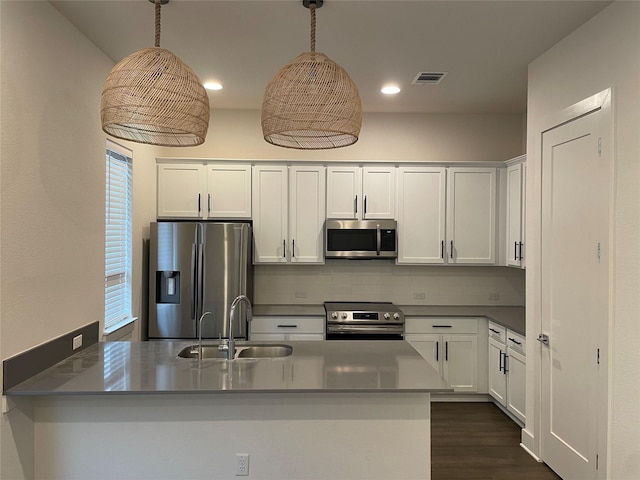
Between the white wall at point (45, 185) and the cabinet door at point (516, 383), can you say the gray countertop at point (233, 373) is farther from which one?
the cabinet door at point (516, 383)

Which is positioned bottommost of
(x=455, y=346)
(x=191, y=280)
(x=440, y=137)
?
(x=455, y=346)

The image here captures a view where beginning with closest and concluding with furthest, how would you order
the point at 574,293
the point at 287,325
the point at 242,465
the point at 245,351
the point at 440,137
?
the point at 242,465, the point at 574,293, the point at 245,351, the point at 287,325, the point at 440,137

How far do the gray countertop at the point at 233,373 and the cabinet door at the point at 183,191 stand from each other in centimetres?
182

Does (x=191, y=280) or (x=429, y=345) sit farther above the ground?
(x=191, y=280)

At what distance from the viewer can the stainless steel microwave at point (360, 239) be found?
453cm

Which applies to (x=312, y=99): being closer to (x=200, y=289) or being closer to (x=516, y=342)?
(x=200, y=289)

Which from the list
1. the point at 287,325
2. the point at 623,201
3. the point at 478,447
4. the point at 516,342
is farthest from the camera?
the point at 287,325

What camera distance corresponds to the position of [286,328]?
14.6 ft

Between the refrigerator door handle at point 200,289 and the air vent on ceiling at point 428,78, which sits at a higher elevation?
the air vent on ceiling at point 428,78

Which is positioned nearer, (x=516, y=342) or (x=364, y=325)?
(x=516, y=342)

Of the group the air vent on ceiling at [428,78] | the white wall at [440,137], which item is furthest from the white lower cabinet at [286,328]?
the air vent on ceiling at [428,78]

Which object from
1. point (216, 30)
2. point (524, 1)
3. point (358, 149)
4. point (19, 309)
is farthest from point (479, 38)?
point (19, 309)

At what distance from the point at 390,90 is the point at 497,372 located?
8.87 feet

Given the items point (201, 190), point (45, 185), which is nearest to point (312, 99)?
point (45, 185)
